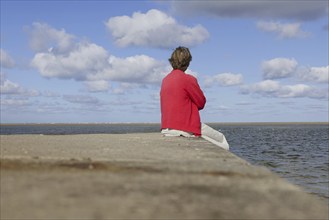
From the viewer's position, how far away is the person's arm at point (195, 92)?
6.81m

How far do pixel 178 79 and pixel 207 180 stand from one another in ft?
14.2

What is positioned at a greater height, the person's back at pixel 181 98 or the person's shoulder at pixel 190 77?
the person's shoulder at pixel 190 77

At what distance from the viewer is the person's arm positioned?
6.81 metres

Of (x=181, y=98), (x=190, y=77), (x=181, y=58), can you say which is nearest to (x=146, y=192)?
(x=181, y=98)

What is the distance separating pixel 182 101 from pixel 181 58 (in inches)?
31.1

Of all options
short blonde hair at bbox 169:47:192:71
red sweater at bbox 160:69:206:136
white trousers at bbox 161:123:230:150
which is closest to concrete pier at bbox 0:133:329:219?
red sweater at bbox 160:69:206:136

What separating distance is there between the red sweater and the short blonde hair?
13cm

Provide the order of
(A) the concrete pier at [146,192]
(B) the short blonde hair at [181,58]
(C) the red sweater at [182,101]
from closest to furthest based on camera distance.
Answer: (A) the concrete pier at [146,192] < (C) the red sweater at [182,101] < (B) the short blonde hair at [181,58]

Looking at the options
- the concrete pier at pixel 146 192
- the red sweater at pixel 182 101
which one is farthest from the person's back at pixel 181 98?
the concrete pier at pixel 146 192

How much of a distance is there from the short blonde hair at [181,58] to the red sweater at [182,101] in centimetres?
13

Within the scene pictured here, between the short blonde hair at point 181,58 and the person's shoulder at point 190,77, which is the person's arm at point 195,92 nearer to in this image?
the person's shoulder at point 190,77

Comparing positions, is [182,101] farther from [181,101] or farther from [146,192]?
[146,192]

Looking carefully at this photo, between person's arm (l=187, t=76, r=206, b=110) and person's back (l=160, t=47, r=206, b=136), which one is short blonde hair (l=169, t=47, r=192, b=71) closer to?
person's back (l=160, t=47, r=206, b=136)

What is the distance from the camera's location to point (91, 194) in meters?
2.18
